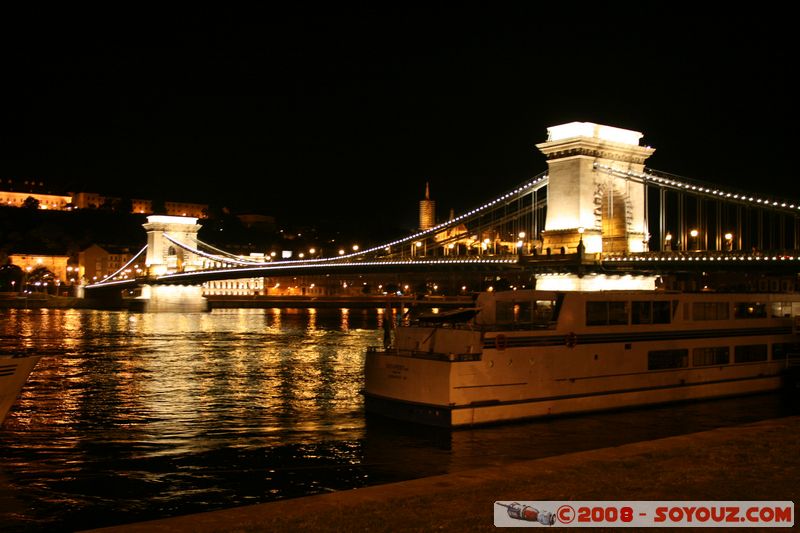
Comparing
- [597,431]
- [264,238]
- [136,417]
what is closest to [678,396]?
[597,431]

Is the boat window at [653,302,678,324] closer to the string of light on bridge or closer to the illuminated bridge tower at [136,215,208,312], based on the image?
the string of light on bridge

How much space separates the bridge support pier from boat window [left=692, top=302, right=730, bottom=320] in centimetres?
6692

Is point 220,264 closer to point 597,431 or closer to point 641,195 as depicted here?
point 641,195

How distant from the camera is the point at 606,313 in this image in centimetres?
1838

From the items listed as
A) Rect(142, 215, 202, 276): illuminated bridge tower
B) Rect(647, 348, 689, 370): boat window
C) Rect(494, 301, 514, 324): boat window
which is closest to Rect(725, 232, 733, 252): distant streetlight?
Rect(647, 348, 689, 370): boat window

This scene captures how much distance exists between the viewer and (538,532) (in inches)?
281

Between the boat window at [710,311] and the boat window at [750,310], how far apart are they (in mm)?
354

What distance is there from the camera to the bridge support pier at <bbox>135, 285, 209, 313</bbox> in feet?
270

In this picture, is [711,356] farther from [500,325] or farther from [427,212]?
[427,212]

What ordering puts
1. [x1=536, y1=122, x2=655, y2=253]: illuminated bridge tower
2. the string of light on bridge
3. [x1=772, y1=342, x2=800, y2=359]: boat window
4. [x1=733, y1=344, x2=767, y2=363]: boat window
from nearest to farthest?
1. [x1=733, y1=344, x2=767, y2=363]: boat window
2. [x1=772, y1=342, x2=800, y2=359]: boat window
3. the string of light on bridge
4. [x1=536, y1=122, x2=655, y2=253]: illuminated bridge tower

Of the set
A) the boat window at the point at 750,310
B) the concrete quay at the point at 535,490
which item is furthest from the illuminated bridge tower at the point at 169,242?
the concrete quay at the point at 535,490

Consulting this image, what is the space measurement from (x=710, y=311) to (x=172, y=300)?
68.9 meters

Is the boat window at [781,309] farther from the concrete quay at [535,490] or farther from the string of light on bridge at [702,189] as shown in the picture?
the concrete quay at [535,490]

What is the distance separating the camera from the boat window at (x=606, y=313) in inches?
711
